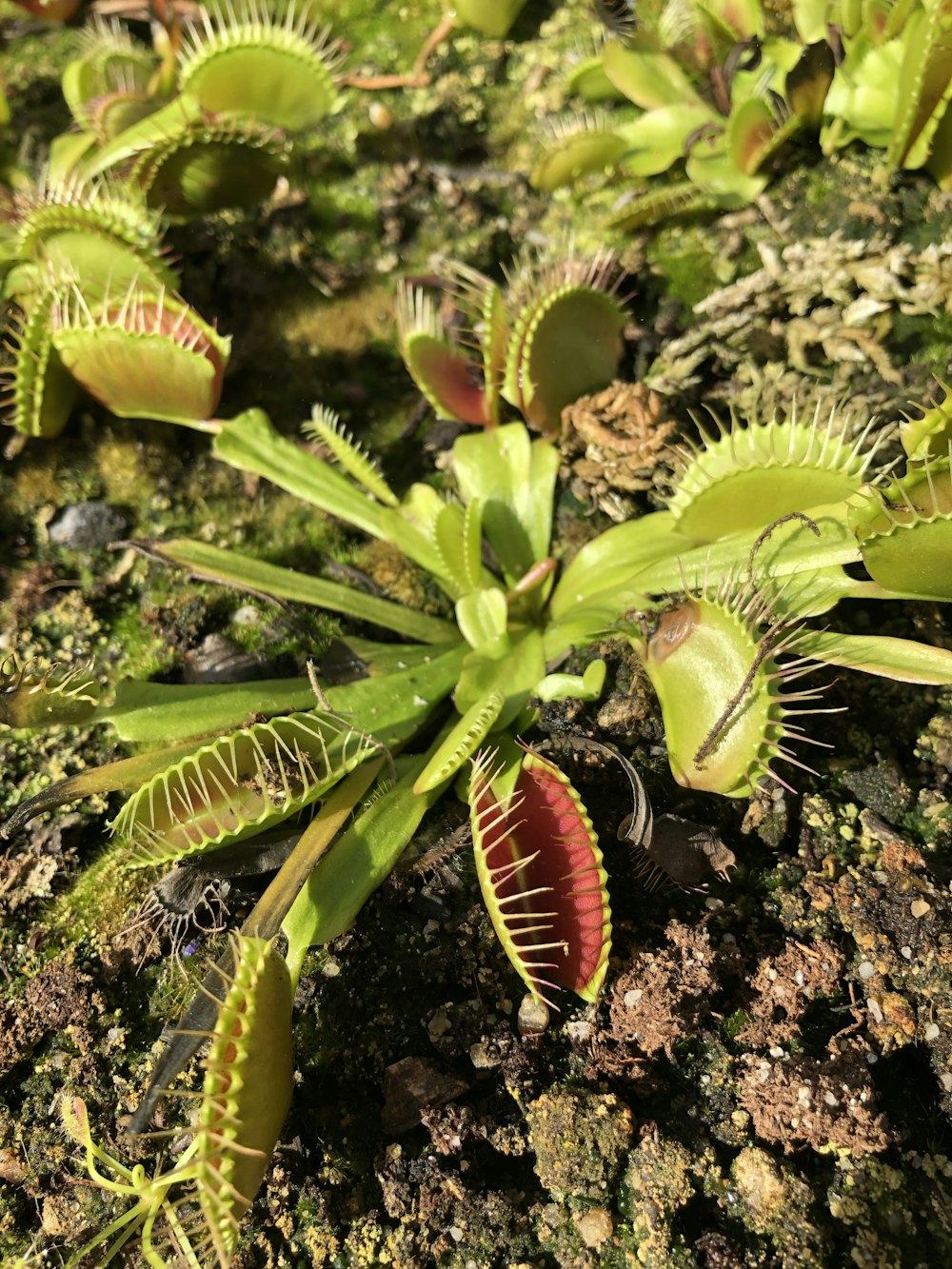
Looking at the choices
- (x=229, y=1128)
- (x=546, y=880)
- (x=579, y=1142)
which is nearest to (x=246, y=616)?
(x=546, y=880)

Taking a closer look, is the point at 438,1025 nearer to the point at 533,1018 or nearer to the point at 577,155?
the point at 533,1018

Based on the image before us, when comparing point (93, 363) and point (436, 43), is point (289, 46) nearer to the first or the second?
point (436, 43)

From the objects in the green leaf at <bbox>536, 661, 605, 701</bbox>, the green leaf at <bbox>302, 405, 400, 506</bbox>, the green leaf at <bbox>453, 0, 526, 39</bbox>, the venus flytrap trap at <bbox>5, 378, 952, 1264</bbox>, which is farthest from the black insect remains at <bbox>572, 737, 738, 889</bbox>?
the green leaf at <bbox>453, 0, 526, 39</bbox>

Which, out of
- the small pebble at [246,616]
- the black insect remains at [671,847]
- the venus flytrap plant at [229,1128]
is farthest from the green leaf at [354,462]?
the venus flytrap plant at [229,1128]

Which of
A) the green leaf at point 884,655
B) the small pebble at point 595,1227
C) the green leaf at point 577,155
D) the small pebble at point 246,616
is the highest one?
the green leaf at point 577,155

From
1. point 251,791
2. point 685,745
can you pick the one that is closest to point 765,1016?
point 685,745

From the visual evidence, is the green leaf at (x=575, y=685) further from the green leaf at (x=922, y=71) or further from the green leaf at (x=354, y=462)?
the green leaf at (x=922, y=71)
